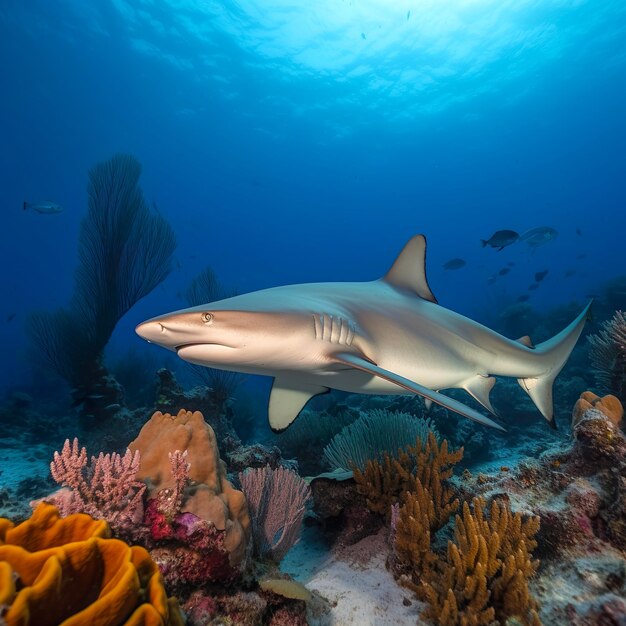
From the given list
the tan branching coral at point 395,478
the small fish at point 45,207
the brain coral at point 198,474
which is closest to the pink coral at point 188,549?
the brain coral at point 198,474

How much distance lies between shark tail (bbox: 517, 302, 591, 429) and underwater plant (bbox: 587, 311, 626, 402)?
94 centimetres

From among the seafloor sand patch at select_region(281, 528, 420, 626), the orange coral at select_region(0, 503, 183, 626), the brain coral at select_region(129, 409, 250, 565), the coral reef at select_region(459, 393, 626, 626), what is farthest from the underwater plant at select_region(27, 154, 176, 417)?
the coral reef at select_region(459, 393, 626, 626)

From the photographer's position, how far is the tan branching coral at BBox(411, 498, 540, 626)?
2.24 m

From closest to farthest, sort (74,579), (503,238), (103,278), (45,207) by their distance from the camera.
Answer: (74,579) → (103,278) → (503,238) → (45,207)

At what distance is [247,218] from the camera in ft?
344

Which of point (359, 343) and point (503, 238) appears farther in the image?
point (503, 238)

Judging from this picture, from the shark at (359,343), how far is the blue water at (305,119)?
403 inches

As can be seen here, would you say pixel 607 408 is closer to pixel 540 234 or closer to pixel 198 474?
pixel 198 474

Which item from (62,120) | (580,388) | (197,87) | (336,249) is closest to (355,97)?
(197,87)

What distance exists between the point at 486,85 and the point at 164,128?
49.7 metres

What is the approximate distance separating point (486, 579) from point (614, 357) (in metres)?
5.00

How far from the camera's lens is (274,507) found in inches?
121

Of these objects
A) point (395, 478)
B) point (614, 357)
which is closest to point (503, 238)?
point (614, 357)

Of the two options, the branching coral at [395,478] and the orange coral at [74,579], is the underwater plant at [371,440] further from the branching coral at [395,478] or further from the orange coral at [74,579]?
the orange coral at [74,579]
